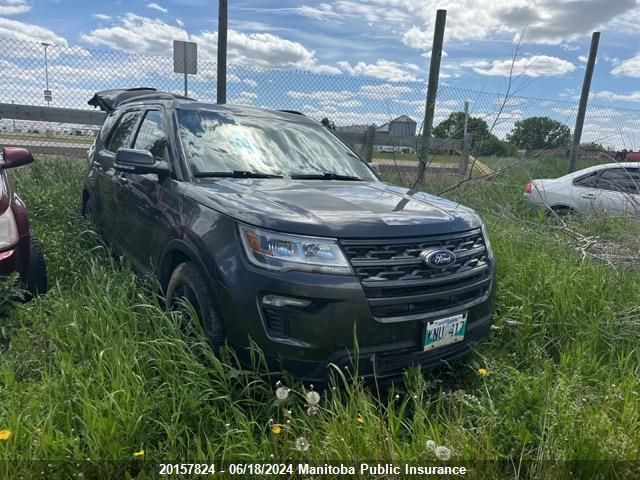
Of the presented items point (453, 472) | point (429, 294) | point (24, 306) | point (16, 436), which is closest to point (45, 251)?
point (24, 306)

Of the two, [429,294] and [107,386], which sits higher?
[429,294]

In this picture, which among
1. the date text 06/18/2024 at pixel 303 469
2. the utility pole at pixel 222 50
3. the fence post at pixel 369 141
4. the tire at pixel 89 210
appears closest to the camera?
the date text 06/18/2024 at pixel 303 469

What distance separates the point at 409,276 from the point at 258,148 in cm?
158

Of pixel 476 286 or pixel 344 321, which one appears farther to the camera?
pixel 476 286

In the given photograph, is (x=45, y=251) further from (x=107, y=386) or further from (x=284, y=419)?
(x=284, y=419)

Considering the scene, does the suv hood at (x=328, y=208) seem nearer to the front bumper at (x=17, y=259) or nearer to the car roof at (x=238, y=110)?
the car roof at (x=238, y=110)

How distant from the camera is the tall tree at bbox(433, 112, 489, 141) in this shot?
249 inches

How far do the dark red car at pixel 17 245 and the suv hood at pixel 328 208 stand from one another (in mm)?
1267

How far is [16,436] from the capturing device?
1.82 m

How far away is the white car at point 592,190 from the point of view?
5883mm

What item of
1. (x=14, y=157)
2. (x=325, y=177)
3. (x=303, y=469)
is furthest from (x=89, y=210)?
(x=303, y=469)

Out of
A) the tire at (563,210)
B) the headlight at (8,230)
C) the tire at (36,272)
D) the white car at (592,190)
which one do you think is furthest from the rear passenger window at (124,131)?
the tire at (563,210)

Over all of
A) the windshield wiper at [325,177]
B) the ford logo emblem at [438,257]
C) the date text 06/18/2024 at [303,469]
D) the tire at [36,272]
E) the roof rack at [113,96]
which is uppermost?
the roof rack at [113,96]

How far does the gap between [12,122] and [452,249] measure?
7.15 metres
